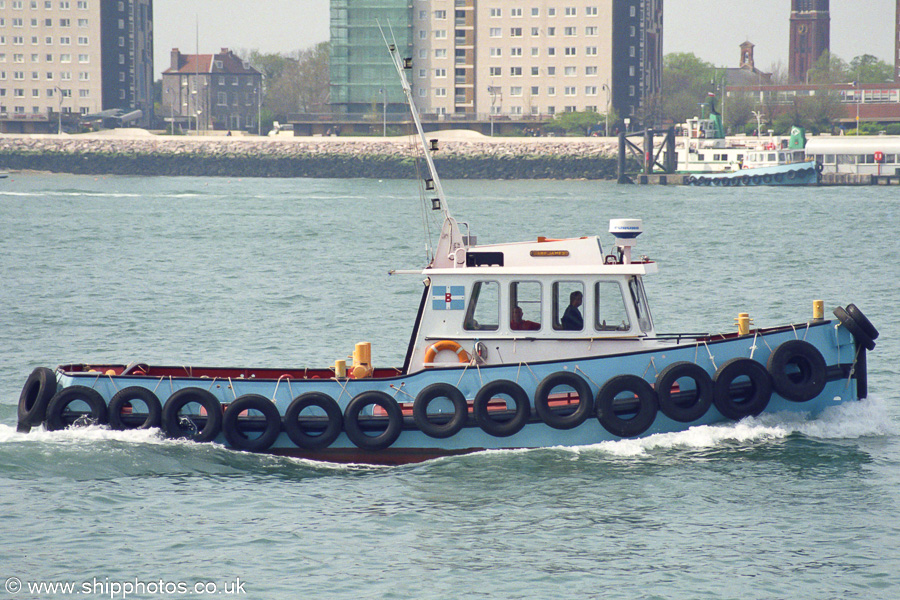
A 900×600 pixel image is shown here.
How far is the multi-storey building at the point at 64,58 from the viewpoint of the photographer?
141 meters

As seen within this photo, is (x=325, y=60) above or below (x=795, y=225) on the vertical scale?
above

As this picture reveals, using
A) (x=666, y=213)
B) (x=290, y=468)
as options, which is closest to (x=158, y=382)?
(x=290, y=468)

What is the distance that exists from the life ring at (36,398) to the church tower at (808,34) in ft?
542

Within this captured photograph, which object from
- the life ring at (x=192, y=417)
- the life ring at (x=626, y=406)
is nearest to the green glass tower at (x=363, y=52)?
the life ring at (x=192, y=417)

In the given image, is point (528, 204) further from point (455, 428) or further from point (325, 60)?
point (325, 60)

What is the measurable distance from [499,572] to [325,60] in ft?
518

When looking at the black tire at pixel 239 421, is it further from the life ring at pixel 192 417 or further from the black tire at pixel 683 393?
the black tire at pixel 683 393

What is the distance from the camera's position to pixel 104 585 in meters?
11.0

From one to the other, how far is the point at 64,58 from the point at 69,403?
140m

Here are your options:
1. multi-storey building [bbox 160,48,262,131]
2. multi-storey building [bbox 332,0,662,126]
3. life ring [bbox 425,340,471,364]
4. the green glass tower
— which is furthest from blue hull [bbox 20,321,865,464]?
multi-storey building [bbox 160,48,262,131]

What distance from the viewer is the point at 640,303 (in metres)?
13.7

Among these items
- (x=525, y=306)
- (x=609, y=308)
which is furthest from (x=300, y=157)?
(x=609, y=308)
